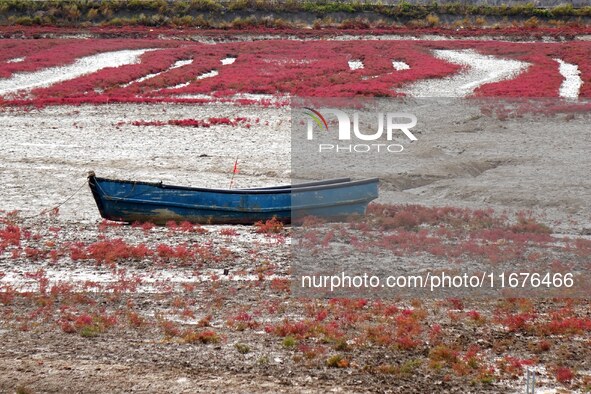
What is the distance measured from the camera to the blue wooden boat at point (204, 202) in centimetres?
2255

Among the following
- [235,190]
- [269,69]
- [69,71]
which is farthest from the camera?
[69,71]

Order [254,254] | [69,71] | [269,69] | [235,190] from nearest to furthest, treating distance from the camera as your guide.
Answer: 1. [254,254]
2. [235,190]
3. [269,69]
4. [69,71]

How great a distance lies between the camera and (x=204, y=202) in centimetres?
2266

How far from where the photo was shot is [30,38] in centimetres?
7281

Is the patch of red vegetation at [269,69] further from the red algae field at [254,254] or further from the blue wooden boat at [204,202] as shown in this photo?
the blue wooden boat at [204,202]

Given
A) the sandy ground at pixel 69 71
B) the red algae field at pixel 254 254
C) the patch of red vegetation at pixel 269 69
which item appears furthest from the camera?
the sandy ground at pixel 69 71

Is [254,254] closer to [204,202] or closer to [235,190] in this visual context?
[235,190]

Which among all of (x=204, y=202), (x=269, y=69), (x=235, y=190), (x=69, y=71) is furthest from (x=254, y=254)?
(x=69, y=71)

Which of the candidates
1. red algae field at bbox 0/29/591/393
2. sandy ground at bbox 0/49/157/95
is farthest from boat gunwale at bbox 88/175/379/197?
sandy ground at bbox 0/49/157/95

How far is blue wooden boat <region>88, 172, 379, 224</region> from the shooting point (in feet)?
74.0

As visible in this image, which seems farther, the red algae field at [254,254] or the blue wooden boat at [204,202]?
the blue wooden boat at [204,202]

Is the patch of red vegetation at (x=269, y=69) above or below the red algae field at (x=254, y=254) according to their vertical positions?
above

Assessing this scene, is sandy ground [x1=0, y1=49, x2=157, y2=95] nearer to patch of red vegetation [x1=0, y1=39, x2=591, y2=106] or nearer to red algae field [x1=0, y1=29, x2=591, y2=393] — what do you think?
patch of red vegetation [x1=0, y1=39, x2=591, y2=106]

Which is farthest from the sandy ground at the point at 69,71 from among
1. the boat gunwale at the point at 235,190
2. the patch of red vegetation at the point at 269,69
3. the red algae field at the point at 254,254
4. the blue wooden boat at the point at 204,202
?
the boat gunwale at the point at 235,190
